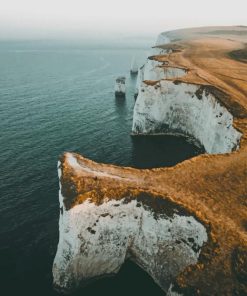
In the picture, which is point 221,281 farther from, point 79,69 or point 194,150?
point 79,69

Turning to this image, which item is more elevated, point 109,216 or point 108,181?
point 108,181

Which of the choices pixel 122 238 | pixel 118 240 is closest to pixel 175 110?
pixel 122 238

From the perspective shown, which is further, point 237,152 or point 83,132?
point 83,132

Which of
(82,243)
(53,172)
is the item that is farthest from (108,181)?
(53,172)

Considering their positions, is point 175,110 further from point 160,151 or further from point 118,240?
point 118,240

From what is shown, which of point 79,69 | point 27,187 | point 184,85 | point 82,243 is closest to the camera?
point 82,243

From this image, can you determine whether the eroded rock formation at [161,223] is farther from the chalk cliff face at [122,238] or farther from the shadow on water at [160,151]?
the shadow on water at [160,151]
